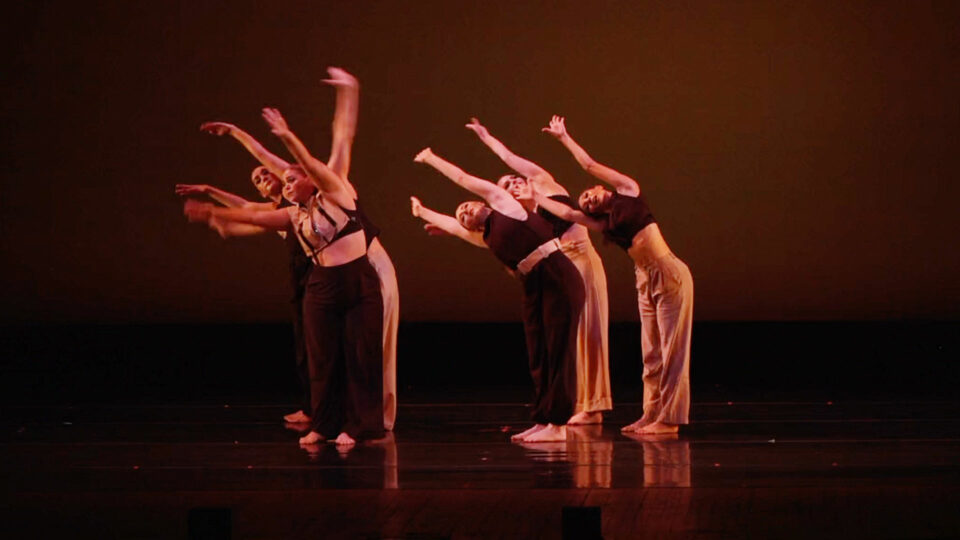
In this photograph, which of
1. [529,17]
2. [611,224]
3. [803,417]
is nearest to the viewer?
[611,224]

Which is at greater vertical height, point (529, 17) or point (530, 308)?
point (529, 17)

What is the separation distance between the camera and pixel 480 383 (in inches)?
354

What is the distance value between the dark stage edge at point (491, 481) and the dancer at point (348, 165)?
0.87 feet

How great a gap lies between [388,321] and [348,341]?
0.75m

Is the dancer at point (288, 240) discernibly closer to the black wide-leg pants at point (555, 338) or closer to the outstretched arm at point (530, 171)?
the outstretched arm at point (530, 171)

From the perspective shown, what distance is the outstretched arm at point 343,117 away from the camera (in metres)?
5.92

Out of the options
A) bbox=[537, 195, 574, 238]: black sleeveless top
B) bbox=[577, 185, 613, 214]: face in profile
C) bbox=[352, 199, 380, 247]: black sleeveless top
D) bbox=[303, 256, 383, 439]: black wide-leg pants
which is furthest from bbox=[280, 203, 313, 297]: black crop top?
bbox=[577, 185, 613, 214]: face in profile

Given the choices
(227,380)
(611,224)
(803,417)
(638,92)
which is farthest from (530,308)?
(227,380)

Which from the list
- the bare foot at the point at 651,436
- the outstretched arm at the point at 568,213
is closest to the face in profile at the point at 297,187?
the outstretched arm at the point at 568,213

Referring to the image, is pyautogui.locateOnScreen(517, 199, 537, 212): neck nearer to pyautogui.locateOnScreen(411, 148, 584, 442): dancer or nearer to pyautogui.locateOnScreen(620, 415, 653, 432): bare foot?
pyautogui.locateOnScreen(411, 148, 584, 442): dancer

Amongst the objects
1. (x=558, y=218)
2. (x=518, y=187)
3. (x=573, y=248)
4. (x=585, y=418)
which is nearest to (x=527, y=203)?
(x=518, y=187)

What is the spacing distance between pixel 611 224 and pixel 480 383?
2.76 meters

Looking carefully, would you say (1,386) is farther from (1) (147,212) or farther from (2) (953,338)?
(2) (953,338)

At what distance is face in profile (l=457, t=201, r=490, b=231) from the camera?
6.39 m
